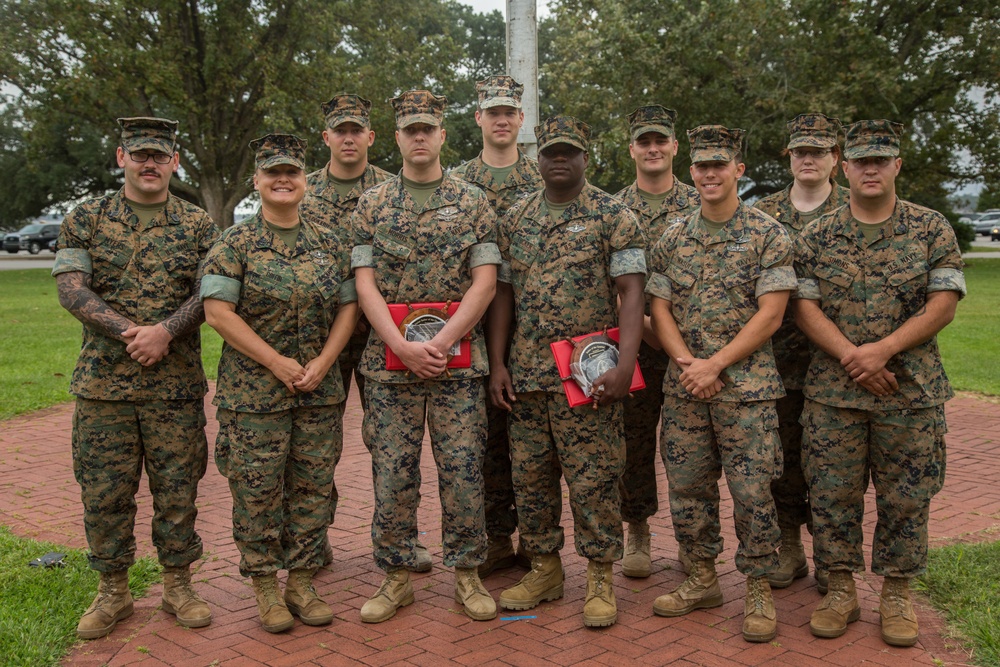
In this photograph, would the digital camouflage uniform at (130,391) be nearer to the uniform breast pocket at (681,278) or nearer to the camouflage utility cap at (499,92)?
the camouflage utility cap at (499,92)

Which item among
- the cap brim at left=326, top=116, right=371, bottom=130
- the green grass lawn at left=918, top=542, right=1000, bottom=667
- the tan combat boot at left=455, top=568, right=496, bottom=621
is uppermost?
the cap brim at left=326, top=116, right=371, bottom=130

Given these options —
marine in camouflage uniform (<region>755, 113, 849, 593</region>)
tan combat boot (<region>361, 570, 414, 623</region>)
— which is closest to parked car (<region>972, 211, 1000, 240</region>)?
marine in camouflage uniform (<region>755, 113, 849, 593</region>)

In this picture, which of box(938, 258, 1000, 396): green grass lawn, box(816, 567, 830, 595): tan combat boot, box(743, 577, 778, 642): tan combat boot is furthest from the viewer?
box(938, 258, 1000, 396): green grass lawn

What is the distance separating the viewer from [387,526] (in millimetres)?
4637

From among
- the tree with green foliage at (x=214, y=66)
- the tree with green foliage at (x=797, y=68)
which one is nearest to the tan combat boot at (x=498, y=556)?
the tree with green foliage at (x=797, y=68)

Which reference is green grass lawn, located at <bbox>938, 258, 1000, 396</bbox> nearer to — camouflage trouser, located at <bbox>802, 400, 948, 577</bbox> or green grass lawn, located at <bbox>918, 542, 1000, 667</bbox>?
green grass lawn, located at <bbox>918, 542, 1000, 667</bbox>

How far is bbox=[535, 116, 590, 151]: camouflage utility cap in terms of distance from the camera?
4.54m

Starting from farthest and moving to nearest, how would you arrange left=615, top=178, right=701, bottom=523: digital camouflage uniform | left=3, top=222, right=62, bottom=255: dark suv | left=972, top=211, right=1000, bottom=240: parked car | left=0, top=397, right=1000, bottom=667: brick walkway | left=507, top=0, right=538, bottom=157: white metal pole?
left=972, top=211, right=1000, bottom=240: parked car → left=3, top=222, right=62, bottom=255: dark suv → left=507, top=0, right=538, bottom=157: white metal pole → left=615, top=178, right=701, bottom=523: digital camouflage uniform → left=0, top=397, right=1000, bottom=667: brick walkway

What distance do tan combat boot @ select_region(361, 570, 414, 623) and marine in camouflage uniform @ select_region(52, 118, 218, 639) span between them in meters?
0.77

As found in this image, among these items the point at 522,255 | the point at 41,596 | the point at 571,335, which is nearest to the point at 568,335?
the point at 571,335

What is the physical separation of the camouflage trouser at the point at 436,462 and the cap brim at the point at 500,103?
5.33 feet

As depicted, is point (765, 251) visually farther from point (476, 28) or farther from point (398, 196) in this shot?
point (476, 28)

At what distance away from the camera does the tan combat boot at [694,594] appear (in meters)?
4.53

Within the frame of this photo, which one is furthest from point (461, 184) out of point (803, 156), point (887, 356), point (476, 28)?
point (476, 28)
